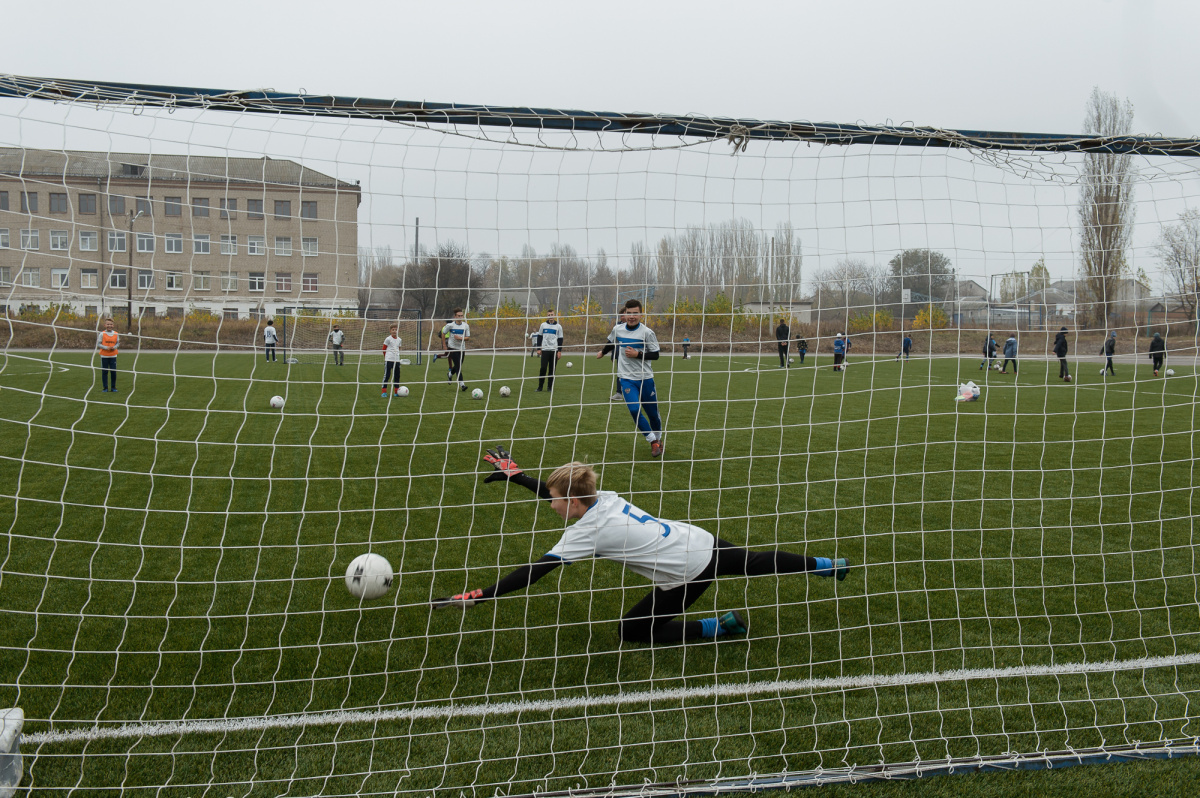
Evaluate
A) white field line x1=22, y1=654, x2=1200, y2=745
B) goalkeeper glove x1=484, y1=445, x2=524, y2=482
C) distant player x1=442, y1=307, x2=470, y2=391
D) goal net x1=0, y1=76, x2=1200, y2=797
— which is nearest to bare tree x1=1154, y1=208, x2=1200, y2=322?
goal net x1=0, y1=76, x2=1200, y2=797

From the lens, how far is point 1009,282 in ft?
15.9

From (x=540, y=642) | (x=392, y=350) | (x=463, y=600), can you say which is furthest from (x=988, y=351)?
(x=392, y=350)

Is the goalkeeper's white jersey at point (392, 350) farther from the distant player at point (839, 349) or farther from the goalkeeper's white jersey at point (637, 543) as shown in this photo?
the goalkeeper's white jersey at point (637, 543)

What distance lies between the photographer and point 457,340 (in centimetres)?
1095

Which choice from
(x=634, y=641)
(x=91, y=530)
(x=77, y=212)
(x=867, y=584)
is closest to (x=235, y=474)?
(x=91, y=530)

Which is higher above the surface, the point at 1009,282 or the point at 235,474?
the point at 1009,282

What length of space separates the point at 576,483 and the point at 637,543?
421 mm

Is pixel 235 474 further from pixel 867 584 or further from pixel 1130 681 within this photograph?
pixel 1130 681

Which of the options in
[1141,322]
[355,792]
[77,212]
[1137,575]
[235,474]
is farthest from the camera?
[235,474]

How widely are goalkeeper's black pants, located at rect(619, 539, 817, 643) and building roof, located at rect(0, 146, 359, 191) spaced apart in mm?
2531

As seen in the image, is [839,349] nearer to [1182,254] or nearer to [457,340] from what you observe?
[457,340]

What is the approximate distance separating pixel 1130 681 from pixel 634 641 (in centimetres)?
244

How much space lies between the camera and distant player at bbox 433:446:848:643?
12.1ft

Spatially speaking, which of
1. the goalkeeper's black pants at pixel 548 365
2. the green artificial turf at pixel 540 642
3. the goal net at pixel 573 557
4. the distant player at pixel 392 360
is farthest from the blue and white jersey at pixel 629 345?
the distant player at pixel 392 360
